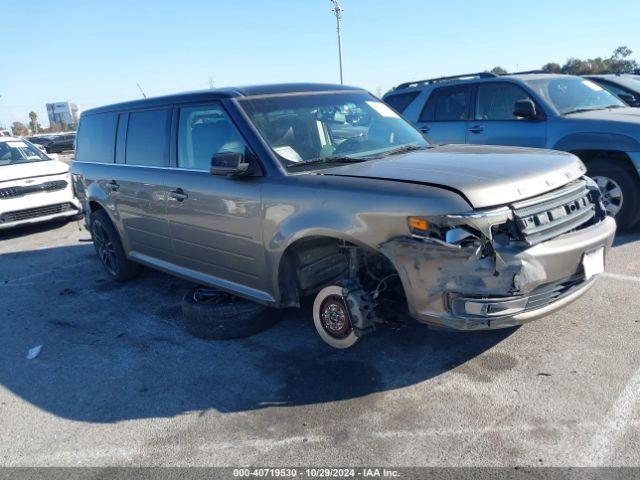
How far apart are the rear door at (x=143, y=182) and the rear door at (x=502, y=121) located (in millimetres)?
4298

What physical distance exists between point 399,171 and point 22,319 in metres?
4.04

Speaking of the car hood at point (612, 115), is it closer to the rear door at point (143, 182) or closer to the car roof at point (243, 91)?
the car roof at point (243, 91)

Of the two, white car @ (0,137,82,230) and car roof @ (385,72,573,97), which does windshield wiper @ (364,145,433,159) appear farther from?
white car @ (0,137,82,230)

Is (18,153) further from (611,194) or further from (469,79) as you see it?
(611,194)

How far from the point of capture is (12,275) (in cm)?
665

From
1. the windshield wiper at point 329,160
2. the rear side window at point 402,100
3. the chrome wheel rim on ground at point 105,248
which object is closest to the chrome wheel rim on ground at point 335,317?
the windshield wiper at point 329,160

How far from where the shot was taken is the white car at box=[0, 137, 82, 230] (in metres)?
8.63

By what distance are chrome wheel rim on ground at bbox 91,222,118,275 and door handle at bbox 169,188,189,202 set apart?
180 cm

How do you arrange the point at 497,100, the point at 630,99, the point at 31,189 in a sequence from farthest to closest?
the point at 31,189 → the point at 630,99 → the point at 497,100

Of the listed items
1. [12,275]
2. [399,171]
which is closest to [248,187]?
[399,171]

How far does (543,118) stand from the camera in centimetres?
638

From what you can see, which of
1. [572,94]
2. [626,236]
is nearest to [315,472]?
[626,236]

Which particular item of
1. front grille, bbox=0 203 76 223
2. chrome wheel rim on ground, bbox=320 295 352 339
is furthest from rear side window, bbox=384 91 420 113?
front grille, bbox=0 203 76 223

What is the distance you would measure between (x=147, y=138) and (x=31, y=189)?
5.18 meters
